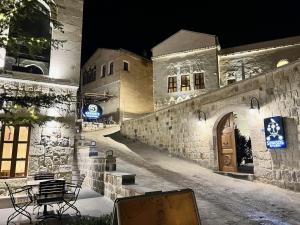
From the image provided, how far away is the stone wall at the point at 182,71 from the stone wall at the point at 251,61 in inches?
31.5

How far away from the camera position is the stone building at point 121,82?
21797 millimetres

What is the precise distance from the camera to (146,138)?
44.8 feet

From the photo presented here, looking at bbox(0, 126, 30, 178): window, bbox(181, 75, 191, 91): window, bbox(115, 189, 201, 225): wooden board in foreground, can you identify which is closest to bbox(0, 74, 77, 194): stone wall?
bbox(0, 126, 30, 178): window

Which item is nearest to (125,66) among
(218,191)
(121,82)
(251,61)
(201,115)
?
(121,82)

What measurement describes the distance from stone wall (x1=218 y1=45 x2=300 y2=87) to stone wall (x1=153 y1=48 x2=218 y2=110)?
80 centimetres

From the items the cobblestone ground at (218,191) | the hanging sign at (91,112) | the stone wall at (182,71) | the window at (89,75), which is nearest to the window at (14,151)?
the cobblestone ground at (218,191)

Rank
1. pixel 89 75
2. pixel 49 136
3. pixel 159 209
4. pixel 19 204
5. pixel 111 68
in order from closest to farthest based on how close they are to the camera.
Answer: pixel 159 209 < pixel 19 204 < pixel 49 136 < pixel 111 68 < pixel 89 75

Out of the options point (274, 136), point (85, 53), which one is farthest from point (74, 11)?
point (85, 53)

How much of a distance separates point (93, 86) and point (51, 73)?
16716 millimetres

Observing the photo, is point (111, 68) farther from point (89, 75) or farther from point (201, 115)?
point (201, 115)

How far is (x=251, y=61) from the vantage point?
1797 centimetres

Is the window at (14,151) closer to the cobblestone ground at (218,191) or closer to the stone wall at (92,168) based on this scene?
the stone wall at (92,168)

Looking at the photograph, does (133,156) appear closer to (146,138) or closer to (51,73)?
(146,138)

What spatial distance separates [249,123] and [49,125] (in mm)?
6530
